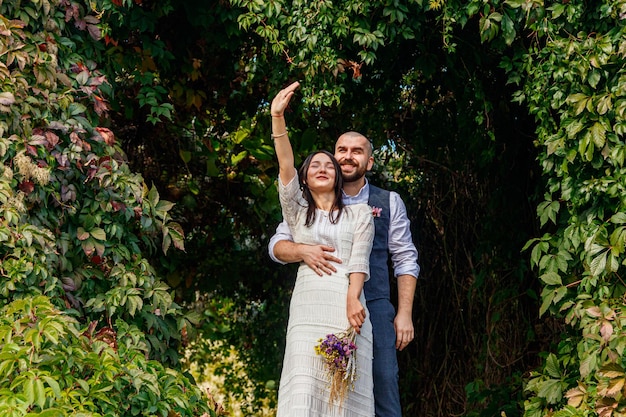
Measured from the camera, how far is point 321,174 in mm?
3688

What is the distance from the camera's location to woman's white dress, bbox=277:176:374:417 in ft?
11.5

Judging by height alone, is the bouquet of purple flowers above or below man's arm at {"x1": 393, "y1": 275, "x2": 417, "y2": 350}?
below

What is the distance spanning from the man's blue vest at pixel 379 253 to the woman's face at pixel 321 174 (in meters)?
0.32

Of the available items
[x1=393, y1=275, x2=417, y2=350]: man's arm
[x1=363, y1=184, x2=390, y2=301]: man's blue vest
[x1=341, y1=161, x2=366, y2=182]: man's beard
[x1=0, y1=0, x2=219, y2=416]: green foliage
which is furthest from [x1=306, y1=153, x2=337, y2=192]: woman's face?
[x1=0, y1=0, x2=219, y2=416]: green foliage

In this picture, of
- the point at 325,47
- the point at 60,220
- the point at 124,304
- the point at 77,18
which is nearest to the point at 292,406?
the point at 124,304

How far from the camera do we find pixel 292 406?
3486 millimetres

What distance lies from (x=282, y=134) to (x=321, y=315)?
67cm

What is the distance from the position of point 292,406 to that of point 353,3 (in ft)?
5.84

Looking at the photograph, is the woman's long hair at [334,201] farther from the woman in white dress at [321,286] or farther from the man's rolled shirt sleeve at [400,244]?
the man's rolled shirt sleeve at [400,244]

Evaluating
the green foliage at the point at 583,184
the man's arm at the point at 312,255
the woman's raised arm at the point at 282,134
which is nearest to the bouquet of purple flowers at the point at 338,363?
the man's arm at the point at 312,255

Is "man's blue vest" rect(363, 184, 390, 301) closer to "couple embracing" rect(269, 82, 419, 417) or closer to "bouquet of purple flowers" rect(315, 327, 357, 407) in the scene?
"couple embracing" rect(269, 82, 419, 417)

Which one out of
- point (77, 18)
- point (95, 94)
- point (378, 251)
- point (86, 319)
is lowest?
point (86, 319)

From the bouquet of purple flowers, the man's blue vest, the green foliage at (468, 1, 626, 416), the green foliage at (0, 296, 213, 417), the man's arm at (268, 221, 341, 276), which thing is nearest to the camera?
the green foliage at (0, 296, 213, 417)

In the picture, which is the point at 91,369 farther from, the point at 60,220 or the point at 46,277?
the point at 60,220
